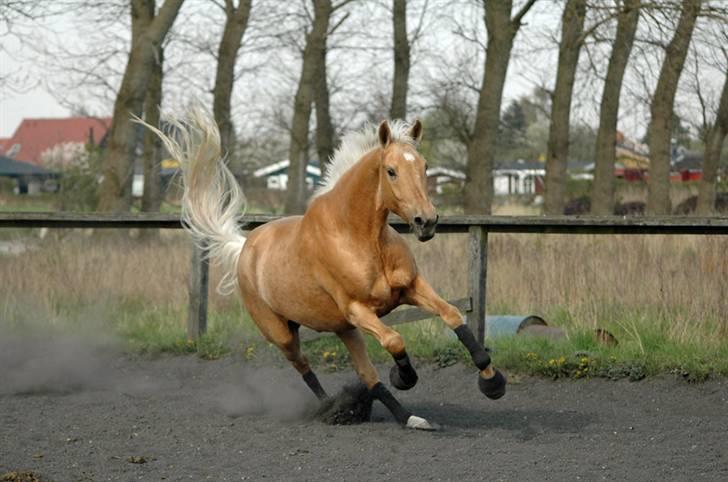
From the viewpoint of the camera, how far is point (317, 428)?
6621mm

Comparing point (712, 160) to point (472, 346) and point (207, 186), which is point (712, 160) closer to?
point (207, 186)

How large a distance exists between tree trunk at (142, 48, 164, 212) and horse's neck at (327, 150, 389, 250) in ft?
50.1

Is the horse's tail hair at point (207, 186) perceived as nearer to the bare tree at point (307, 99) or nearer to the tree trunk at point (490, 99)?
the tree trunk at point (490, 99)

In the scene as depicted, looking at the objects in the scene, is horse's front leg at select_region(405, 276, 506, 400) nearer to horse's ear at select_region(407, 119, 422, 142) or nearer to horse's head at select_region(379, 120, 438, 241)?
horse's head at select_region(379, 120, 438, 241)

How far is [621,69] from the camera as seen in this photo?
1808 centimetres

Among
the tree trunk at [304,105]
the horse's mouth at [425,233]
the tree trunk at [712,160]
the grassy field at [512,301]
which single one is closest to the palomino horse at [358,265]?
the horse's mouth at [425,233]

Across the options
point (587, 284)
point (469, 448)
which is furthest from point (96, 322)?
point (469, 448)

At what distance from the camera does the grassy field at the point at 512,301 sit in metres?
8.38

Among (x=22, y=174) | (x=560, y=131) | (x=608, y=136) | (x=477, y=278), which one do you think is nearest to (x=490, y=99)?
Result: (x=560, y=131)

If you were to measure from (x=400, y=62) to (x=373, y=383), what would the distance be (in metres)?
15.5

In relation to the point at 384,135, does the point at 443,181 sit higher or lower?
higher

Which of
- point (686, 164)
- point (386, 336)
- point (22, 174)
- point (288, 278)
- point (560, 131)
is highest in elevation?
point (686, 164)

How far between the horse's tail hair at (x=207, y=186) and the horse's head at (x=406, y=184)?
2278mm

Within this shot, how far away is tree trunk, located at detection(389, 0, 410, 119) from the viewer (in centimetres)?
2111
